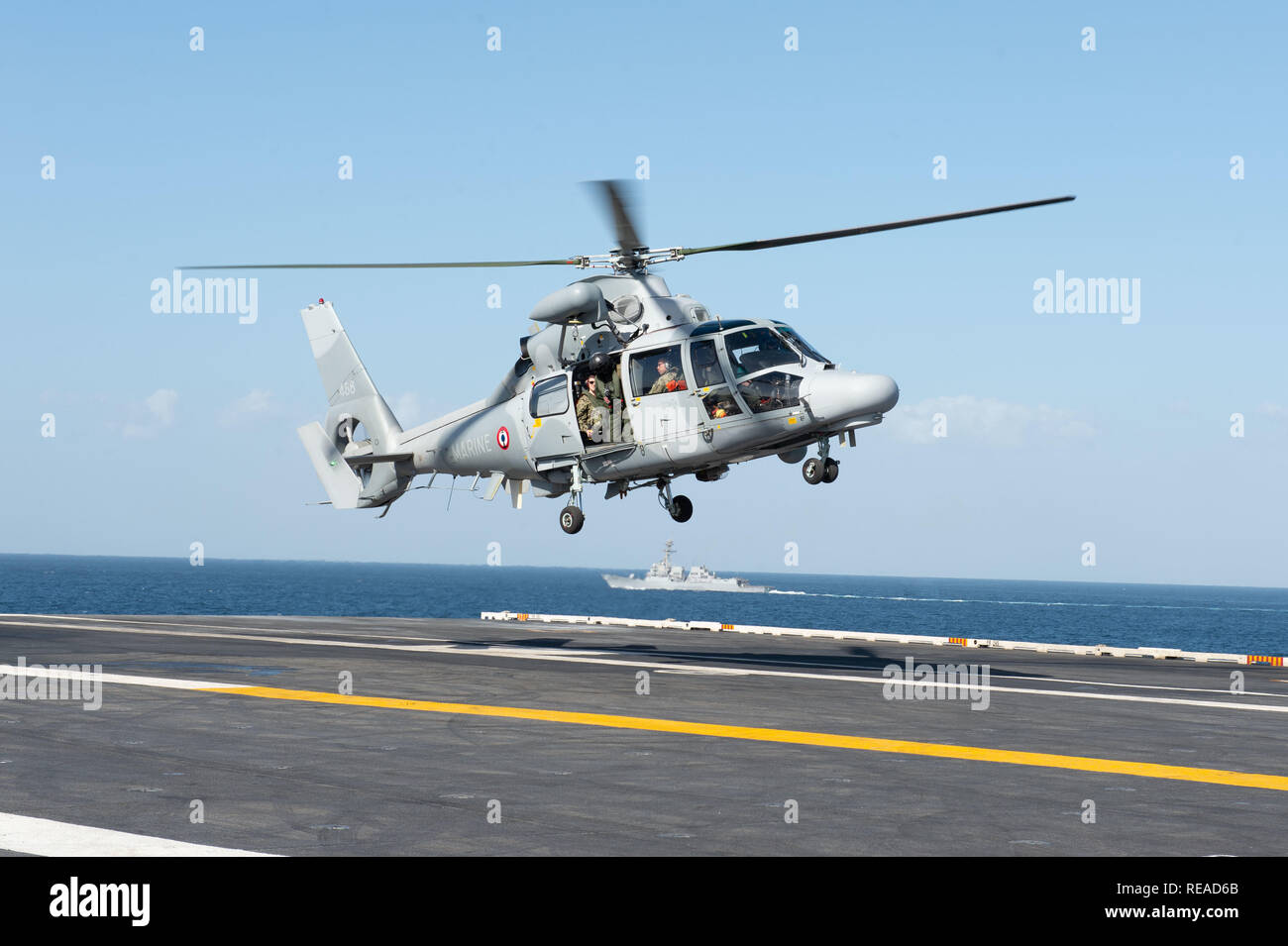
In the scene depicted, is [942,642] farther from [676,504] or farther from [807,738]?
[807,738]

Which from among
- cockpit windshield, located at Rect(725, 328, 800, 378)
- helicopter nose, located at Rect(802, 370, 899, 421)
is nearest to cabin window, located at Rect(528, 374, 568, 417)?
cockpit windshield, located at Rect(725, 328, 800, 378)

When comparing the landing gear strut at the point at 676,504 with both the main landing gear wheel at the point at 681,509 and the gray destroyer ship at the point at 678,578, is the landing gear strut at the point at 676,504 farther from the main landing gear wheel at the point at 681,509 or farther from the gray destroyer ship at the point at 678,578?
the gray destroyer ship at the point at 678,578

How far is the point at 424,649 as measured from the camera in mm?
28562

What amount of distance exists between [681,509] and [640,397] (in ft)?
10.5

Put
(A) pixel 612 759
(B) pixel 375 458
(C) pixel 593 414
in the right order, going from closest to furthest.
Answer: (A) pixel 612 759
(C) pixel 593 414
(B) pixel 375 458

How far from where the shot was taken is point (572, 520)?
80.6 ft

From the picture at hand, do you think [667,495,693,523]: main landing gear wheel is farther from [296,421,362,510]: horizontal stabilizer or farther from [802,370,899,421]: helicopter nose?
[296,421,362,510]: horizontal stabilizer

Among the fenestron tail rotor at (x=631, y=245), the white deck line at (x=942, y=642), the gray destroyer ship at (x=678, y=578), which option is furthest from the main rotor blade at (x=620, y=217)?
the gray destroyer ship at (x=678, y=578)

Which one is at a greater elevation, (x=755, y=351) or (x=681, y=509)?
(x=755, y=351)

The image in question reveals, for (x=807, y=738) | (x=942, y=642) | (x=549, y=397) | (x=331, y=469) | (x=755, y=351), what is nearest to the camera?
(x=807, y=738)

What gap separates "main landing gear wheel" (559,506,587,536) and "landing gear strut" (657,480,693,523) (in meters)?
1.92

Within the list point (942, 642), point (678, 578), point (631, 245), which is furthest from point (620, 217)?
point (678, 578)
